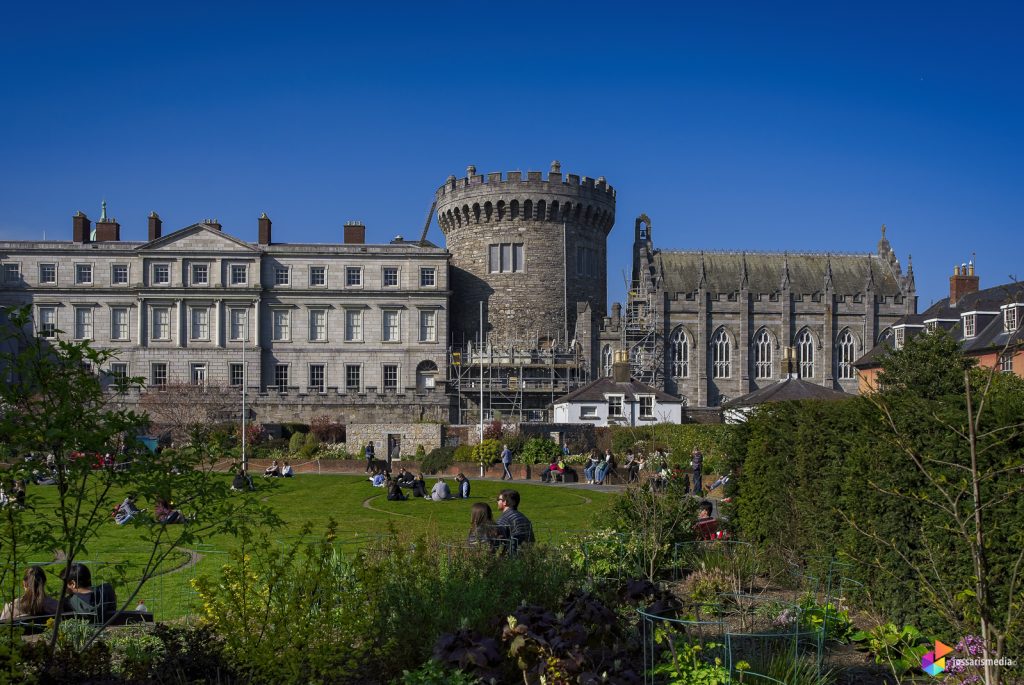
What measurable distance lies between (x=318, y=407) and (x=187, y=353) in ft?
37.4

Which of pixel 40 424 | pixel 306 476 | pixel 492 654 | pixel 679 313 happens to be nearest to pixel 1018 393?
pixel 492 654

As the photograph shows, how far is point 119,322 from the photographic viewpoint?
5984cm

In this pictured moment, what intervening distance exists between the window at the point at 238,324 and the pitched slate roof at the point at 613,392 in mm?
22802

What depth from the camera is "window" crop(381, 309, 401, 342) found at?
60.6 meters

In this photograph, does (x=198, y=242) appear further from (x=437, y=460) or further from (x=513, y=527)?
(x=513, y=527)

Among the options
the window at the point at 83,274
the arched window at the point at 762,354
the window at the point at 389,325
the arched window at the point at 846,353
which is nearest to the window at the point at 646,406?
the arched window at the point at 762,354

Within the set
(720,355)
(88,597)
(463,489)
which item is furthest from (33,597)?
(720,355)

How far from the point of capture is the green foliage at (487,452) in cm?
3666

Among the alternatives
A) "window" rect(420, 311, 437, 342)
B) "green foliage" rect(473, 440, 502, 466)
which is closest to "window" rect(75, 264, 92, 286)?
"window" rect(420, 311, 437, 342)

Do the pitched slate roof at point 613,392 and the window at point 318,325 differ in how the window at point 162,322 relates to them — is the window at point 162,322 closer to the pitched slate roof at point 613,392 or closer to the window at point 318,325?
the window at point 318,325

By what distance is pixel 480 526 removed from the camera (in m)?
11.8

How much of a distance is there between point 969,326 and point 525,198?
28483 millimetres

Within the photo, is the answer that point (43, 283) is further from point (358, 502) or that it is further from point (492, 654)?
point (492, 654)

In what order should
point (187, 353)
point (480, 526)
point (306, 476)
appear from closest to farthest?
point (480, 526), point (306, 476), point (187, 353)
